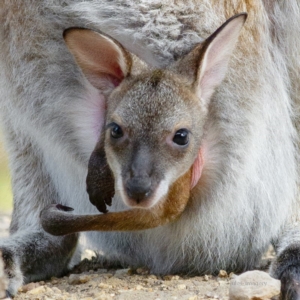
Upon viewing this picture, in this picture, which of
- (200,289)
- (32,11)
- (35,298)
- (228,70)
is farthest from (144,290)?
(32,11)

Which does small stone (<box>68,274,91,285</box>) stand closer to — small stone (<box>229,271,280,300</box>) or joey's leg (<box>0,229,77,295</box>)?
joey's leg (<box>0,229,77,295</box>)

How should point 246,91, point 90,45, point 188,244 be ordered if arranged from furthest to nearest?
point 188,244 < point 246,91 < point 90,45

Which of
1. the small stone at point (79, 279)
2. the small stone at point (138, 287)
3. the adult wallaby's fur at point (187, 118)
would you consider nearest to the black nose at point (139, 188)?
the adult wallaby's fur at point (187, 118)

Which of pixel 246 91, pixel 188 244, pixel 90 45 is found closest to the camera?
pixel 90 45

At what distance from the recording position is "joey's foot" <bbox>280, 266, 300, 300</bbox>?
3080 millimetres

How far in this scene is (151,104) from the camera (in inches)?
114

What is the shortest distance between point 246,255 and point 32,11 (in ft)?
4.48

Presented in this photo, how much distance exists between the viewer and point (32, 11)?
3174mm

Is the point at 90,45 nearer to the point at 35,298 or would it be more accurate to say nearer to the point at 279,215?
the point at 35,298

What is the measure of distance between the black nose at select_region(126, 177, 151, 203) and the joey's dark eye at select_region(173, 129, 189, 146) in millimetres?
230

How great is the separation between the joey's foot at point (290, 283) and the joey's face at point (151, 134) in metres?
0.61

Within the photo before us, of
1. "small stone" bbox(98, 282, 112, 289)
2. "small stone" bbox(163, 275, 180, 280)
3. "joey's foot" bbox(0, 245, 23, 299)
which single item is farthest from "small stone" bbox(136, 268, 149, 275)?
"joey's foot" bbox(0, 245, 23, 299)

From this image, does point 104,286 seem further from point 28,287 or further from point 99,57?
point 99,57

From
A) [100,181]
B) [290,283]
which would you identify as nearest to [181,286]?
[290,283]
